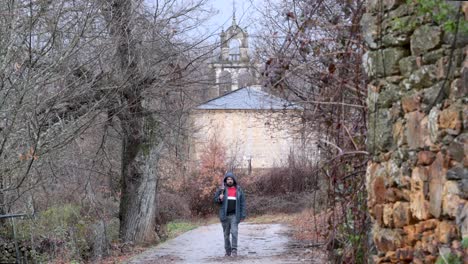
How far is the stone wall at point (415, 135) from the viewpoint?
590cm

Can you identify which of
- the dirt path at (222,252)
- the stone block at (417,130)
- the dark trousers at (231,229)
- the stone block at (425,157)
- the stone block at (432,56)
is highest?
the stone block at (432,56)

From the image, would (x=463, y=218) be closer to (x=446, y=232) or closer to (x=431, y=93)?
(x=446, y=232)

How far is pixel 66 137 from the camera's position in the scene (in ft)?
44.7

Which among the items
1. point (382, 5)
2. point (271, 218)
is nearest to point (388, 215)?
point (382, 5)

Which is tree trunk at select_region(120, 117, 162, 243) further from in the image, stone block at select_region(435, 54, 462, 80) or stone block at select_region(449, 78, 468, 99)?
stone block at select_region(449, 78, 468, 99)

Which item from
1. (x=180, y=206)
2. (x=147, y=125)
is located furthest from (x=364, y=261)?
(x=180, y=206)

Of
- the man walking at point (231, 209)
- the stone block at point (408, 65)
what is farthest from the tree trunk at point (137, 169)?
the stone block at point (408, 65)

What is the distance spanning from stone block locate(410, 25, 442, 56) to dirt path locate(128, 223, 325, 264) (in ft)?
24.9

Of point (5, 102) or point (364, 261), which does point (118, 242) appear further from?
point (364, 261)

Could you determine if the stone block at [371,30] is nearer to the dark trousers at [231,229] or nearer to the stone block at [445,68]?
the stone block at [445,68]

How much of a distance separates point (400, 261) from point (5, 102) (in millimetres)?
6866

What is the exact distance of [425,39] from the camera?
6.46 m

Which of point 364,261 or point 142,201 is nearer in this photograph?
point 364,261

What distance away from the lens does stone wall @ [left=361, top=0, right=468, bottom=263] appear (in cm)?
590
